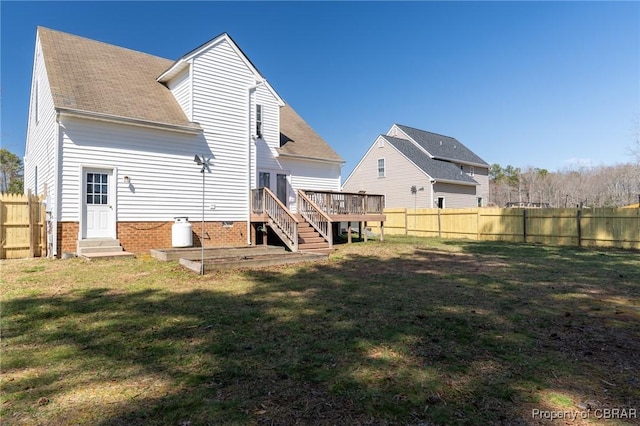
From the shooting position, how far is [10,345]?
4043mm

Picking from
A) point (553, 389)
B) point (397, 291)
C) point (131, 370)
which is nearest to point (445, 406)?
point (553, 389)

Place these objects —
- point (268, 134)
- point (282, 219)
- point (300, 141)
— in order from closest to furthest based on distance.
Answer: point (282, 219) → point (268, 134) → point (300, 141)

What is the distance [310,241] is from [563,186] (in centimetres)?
6454

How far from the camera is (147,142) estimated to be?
11.7 m

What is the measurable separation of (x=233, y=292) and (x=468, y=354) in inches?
166

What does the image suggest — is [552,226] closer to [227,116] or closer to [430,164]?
[430,164]

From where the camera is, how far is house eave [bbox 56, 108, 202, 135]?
33.3ft

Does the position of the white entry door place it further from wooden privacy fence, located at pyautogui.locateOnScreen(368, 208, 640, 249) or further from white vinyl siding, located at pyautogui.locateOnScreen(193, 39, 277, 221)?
wooden privacy fence, located at pyautogui.locateOnScreen(368, 208, 640, 249)

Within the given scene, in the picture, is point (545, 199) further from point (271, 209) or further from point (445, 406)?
point (445, 406)

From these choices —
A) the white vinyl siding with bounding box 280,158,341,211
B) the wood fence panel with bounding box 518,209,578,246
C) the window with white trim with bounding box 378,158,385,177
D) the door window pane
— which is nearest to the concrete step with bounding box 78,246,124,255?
the door window pane

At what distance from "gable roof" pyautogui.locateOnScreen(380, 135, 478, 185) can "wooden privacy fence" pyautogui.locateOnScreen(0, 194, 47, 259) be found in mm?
23206

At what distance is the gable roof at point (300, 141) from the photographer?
1614 cm

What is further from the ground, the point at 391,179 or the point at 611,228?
the point at 391,179

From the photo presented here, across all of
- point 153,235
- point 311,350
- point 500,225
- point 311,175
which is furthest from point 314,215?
point 500,225
